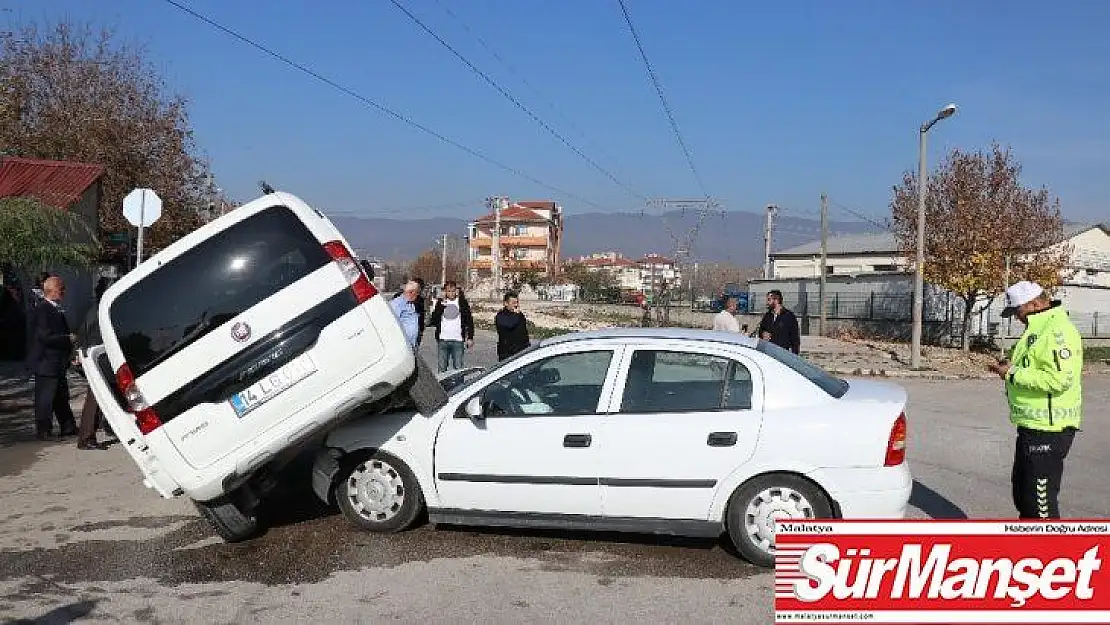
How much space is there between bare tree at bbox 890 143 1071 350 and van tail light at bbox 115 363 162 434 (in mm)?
27139

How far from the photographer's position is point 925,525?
300 centimetres

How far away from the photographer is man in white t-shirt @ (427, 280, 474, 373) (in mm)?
12727

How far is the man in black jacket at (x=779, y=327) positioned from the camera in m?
11.9

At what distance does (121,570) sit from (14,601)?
0.66 metres

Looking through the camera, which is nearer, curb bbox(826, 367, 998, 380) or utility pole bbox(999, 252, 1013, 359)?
curb bbox(826, 367, 998, 380)

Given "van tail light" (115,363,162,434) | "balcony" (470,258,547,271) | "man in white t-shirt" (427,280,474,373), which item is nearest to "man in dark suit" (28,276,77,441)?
"van tail light" (115,363,162,434)

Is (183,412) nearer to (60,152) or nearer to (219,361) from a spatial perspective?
(219,361)

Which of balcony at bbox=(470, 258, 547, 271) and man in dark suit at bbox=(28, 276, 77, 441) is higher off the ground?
balcony at bbox=(470, 258, 547, 271)

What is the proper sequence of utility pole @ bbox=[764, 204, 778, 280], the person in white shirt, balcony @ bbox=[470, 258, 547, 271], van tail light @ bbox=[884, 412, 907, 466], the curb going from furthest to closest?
balcony @ bbox=[470, 258, 547, 271] < utility pole @ bbox=[764, 204, 778, 280] < the curb < the person in white shirt < van tail light @ bbox=[884, 412, 907, 466]

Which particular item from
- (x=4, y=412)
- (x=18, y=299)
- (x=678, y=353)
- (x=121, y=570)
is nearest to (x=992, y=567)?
(x=678, y=353)

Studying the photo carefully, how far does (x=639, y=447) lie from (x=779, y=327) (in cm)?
662

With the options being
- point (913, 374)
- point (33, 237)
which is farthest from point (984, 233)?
point (33, 237)

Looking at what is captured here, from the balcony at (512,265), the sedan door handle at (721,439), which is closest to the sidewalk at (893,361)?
the sedan door handle at (721,439)
